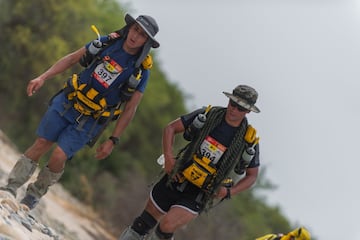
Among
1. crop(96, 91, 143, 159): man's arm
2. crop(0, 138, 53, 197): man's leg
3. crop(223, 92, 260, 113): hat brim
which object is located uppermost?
crop(223, 92, 260, 113): hat brim

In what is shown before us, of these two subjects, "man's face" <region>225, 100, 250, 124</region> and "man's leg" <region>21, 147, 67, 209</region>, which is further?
"man's leg" <region>21, 147, 67, 209</region>

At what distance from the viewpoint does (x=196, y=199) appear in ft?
28.9

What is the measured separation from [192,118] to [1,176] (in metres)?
6.15

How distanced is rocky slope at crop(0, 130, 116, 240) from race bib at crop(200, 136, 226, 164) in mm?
1863

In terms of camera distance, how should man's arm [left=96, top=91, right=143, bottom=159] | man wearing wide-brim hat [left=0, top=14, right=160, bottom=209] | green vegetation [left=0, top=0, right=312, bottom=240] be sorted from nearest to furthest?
man wearing wide-brim hat [left=0, top=14, right=160, bottom=209], man's arm [left=96, top=91, right=143, bottom=159], green vegetation [left=0, top=0, right=312, bottom=240]

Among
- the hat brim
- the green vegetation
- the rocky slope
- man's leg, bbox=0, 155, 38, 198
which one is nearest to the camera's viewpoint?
the rocky slope

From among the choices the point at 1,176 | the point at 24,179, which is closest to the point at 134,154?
the point at 1,176

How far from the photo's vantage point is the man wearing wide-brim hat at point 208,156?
8664mm

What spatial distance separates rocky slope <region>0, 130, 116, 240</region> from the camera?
792cm

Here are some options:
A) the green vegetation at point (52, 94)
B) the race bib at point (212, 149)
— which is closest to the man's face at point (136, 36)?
the race bib at point (212, 149)

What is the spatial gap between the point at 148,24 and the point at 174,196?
1779mm

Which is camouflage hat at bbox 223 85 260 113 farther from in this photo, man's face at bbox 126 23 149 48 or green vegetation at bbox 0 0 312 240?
green vegetation at bbox 0 0 312 240

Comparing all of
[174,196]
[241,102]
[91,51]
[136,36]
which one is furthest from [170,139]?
[91,51]

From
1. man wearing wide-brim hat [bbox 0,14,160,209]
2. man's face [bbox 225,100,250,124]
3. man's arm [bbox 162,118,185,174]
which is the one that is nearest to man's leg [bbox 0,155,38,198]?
man wearing wide-brim hat [bbox 0,14,160,209]
